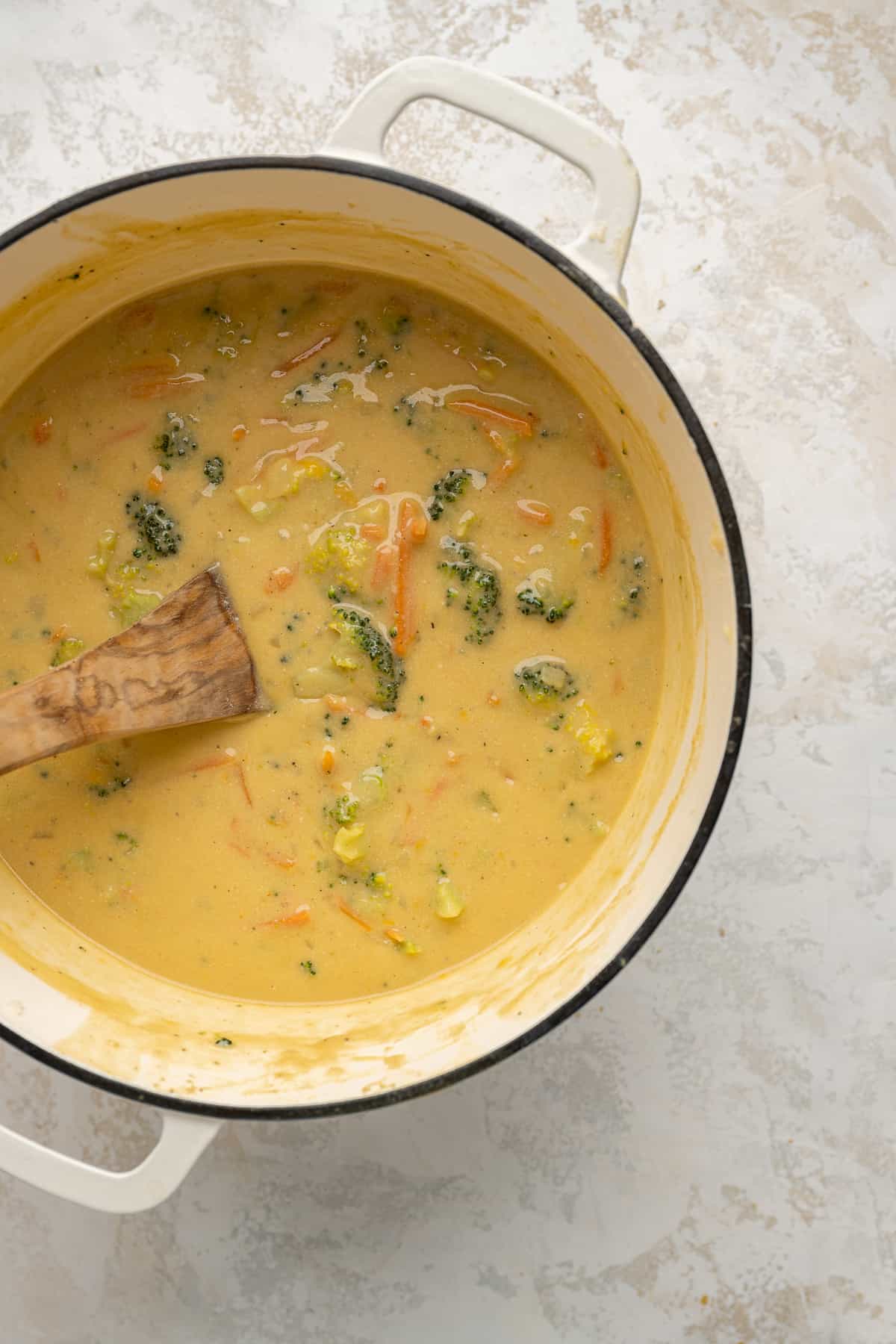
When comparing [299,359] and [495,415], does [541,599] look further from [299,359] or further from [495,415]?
[299,359]

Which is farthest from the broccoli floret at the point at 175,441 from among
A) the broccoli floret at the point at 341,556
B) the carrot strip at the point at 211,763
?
the carrot strip at the point at 211,763

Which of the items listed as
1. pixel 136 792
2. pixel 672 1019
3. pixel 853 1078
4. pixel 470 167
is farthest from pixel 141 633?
pixel 853 1078

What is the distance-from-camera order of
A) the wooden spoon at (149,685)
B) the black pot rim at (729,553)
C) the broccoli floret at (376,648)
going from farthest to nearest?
the broccoli floret at (376,648) < the wooden spoon at (149,685) < the black pot rim at (729,553)

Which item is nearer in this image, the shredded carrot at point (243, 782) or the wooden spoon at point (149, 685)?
the wooden spoon at point (149, 685)

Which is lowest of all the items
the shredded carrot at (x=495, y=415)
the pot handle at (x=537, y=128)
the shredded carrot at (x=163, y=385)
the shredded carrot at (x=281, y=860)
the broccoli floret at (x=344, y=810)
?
the shredded carrot at (x=281, y=860)

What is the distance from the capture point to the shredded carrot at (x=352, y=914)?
1993 mm

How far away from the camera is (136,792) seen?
6.61 feet

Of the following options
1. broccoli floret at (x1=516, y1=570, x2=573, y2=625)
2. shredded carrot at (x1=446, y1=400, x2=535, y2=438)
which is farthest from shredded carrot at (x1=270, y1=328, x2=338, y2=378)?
broccoli floret at (x1=516, y1=570, x2=573, y2=625)

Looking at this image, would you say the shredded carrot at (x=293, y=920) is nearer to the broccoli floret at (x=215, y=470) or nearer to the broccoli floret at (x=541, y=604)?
the broccoli floret at (x=541, y=604)

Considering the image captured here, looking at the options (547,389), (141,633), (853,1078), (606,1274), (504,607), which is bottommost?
(606,1274)

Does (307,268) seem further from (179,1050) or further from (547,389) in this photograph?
(179,1050)

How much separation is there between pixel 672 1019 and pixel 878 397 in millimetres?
1172

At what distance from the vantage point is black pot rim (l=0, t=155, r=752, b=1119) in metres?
1.54

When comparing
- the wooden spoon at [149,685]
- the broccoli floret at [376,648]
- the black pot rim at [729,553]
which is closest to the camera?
the black pot rim at [729,553]
